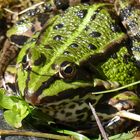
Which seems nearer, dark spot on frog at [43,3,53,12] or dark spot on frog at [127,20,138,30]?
dark spot on frog at [127,20,138,30]

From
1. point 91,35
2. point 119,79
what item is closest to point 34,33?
point 91,35

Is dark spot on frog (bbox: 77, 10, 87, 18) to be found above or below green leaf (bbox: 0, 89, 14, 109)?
above

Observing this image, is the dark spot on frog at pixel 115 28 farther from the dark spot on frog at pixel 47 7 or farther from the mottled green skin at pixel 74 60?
the dark spot on frog at pixel 47 7

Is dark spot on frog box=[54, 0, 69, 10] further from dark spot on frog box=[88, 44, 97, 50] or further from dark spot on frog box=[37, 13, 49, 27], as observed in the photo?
dark spot on frog box=[88, 44, 97, 50]

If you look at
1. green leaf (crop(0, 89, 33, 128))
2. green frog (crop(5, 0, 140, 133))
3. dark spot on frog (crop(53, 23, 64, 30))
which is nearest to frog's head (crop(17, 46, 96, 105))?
green frog (crop(5, 0, 140, 133))

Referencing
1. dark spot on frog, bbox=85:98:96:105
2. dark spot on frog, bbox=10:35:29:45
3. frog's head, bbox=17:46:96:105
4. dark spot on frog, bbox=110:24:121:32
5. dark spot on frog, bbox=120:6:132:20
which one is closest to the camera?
frog's head, bbox=17:46:96:105

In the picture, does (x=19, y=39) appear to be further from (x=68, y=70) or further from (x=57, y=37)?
(x=68, y=70)

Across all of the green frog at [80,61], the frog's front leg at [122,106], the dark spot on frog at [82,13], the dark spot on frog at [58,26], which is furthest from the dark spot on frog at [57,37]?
the frog's front leg at [122,106]

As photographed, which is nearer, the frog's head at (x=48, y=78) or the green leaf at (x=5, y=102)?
the frog's head at (x=48, y=78)
